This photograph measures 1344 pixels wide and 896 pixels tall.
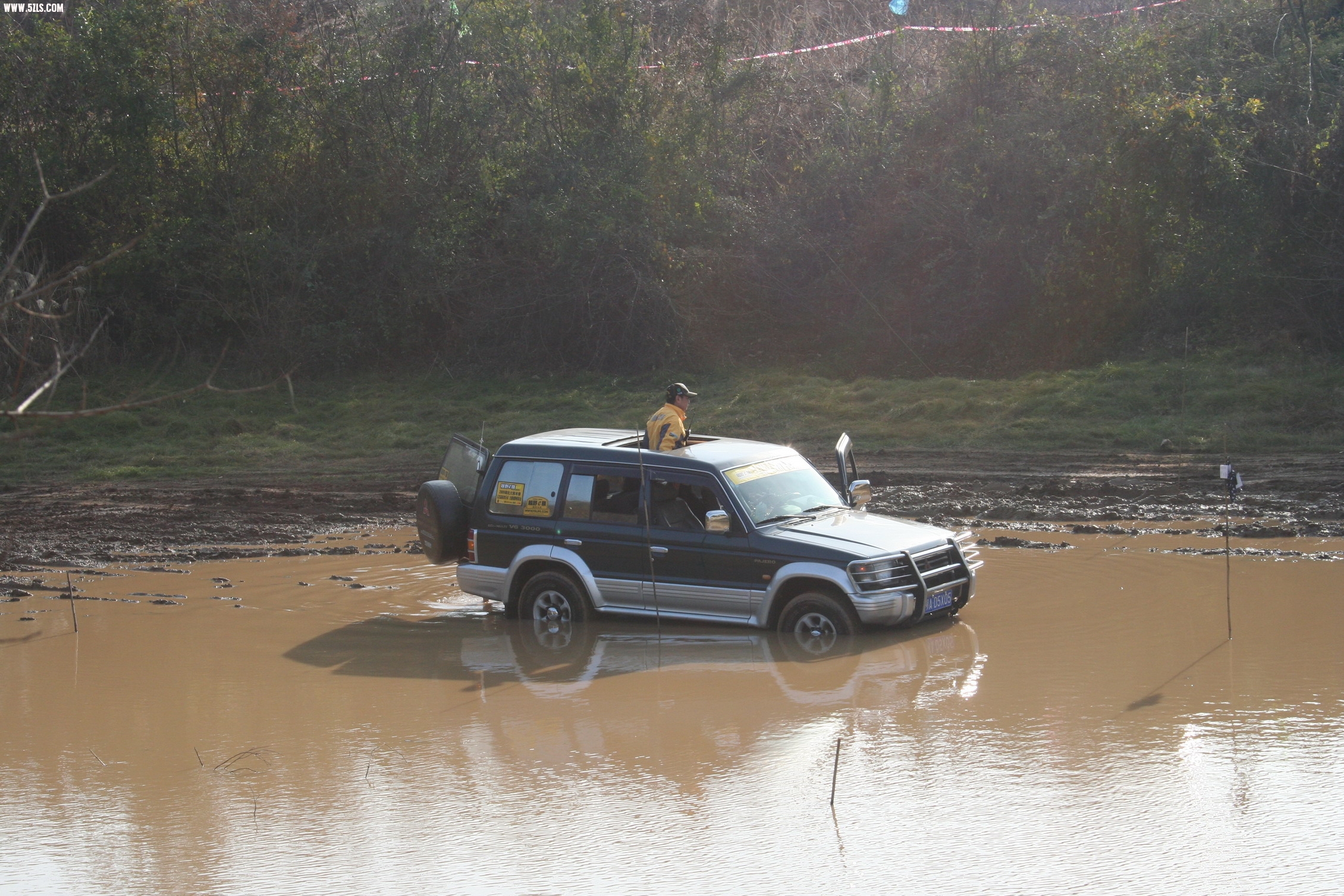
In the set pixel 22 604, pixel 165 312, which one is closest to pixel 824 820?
pixel 22 604

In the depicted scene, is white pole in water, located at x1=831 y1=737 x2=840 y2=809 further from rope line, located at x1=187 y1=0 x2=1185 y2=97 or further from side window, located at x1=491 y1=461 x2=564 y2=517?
rope line, located at x1=187 y1=0 x2=1185 y2=97

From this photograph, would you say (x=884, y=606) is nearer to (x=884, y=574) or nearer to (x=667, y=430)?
(x=884, y=574)

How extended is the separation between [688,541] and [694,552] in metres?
0.10

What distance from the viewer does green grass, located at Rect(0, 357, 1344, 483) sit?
1905 centimetres

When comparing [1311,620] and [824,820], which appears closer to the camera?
[824,820]

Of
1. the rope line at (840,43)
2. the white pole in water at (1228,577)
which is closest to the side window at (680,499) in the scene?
the white pole in water at (1228,577)

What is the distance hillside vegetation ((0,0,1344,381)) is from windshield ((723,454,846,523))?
15.7 meters

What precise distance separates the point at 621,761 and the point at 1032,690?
2721 millimetres

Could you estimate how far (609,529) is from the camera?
372 inches

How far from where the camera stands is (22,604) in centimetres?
1106

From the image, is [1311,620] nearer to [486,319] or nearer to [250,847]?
[250,847]

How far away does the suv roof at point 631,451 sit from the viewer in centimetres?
942

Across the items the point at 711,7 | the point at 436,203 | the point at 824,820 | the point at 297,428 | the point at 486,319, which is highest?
the point at 711,7

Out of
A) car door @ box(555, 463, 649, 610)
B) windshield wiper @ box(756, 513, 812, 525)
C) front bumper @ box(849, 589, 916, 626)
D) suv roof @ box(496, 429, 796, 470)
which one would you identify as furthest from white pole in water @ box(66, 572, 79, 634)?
front bumper @ box(849, 589, 916, 626)
